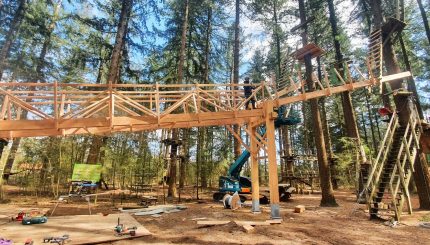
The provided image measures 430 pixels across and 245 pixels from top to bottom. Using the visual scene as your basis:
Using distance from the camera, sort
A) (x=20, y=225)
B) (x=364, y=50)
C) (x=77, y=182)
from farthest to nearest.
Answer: (x=364, y=50) → (x=77, y=182) → (x=20, y=225)

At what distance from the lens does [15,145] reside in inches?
674

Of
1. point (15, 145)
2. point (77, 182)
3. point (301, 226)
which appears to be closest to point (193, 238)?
point (301, 226)

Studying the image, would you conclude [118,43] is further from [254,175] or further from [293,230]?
[293,230]

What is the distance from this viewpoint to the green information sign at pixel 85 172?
38.1ft

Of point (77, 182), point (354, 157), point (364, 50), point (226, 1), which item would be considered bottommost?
point (77, 182)

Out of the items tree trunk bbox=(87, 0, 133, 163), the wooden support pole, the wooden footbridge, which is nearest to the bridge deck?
the wooden footbridge

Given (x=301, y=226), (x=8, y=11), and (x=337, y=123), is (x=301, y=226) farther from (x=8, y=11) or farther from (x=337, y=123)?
(x=337, y=123)

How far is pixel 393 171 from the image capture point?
934 cm

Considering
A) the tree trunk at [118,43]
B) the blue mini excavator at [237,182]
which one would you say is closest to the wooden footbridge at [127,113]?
the blue mini excavator at [237,182]

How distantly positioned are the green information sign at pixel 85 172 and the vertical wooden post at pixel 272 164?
745cm

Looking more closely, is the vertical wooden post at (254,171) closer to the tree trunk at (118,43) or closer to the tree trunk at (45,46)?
the tree trunk at (118,43)

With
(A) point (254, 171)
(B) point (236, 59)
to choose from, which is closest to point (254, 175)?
(A) point (254, 171)

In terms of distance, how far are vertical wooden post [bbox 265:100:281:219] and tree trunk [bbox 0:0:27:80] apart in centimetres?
1685

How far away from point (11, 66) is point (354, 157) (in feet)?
76.5
